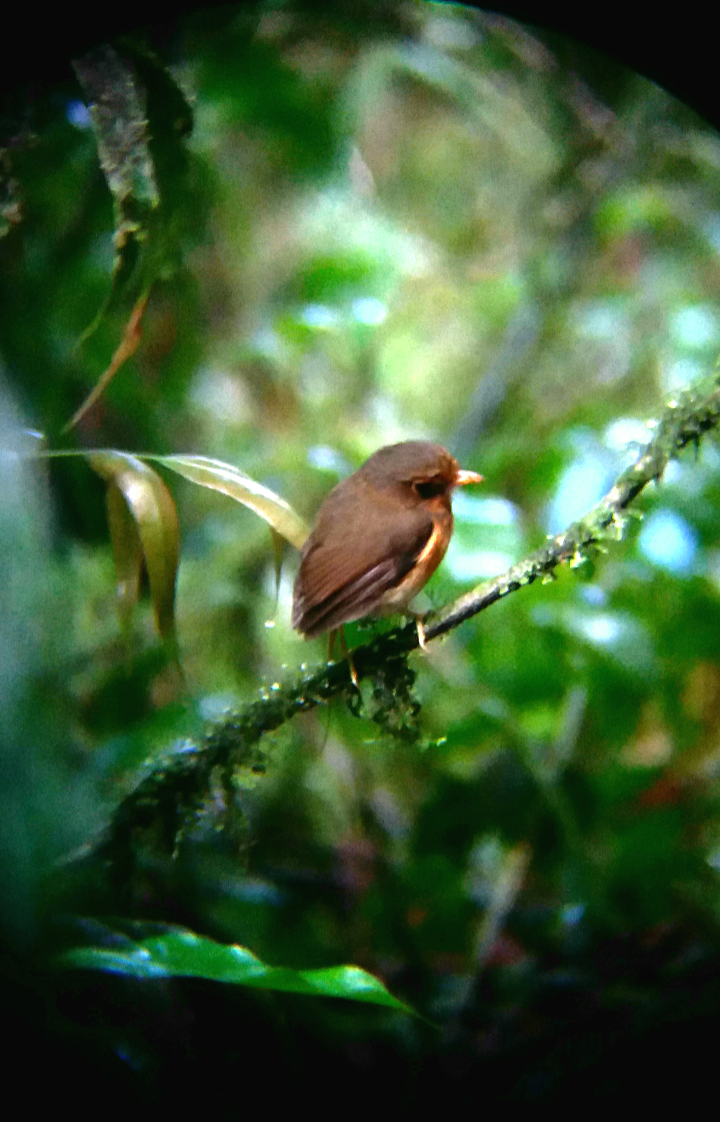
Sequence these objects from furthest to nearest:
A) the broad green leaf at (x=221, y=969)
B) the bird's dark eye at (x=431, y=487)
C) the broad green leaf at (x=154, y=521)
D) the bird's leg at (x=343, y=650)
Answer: the bird's dark eye at (x=431, y=487) → the bird's leg at (x=343, y=650) → the broad green leaf at (x=154, y=521) → the broad green leaf at (x=221, y=969)

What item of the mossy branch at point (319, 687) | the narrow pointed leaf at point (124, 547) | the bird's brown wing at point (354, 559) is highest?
the narrow pointed leaf at point (124, 547)

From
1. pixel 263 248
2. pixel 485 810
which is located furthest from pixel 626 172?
pixel 485 810

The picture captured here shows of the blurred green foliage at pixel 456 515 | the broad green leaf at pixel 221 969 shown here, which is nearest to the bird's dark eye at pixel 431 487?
the blurred green foliage at pixel 456 515

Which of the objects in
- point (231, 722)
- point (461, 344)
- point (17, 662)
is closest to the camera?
point (17, 662)

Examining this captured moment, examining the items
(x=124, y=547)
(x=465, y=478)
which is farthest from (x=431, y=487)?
(x=124, y=547)

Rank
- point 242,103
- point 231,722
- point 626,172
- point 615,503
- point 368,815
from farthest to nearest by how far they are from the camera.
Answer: point 626,172 → point 368,815 → point 242,103 → point 231,722 → point 615,503

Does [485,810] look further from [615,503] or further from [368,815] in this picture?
[615,503]

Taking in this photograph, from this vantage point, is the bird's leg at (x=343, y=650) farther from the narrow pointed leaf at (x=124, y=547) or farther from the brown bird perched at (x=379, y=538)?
the narrow pointed leaf at (x=124, y=547)
